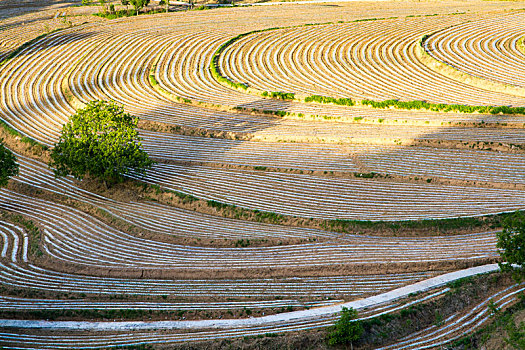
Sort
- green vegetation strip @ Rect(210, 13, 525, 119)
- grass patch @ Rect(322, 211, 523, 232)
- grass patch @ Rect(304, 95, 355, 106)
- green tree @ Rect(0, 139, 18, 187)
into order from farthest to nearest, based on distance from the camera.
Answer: grass patch @ Rect(304, 95, 355, 106) < green vegetation strip @ Rect(210, 13, 525, 119) < green tree @ Rect(0, 139, 18, 187) < grass patch @ Rect(322, 211, 523, 232)

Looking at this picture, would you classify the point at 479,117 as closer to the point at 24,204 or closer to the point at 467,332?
the point at 467,332

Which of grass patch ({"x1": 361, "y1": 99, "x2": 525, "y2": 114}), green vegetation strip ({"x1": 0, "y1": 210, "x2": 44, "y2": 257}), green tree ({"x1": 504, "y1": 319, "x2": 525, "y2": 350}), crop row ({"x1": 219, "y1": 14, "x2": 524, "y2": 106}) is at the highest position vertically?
crop row ({"x1": 219, "y1": 14, "x2": 524, "y2": 106})

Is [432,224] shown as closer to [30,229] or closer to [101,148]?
[101,148]

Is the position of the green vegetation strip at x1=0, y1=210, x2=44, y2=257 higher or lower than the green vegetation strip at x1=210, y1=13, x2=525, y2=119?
lower

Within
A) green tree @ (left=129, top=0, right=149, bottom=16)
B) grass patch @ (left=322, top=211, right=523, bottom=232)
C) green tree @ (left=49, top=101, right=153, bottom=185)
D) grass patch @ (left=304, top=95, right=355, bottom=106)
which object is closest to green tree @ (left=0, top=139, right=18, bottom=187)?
green tree @ (left=49, top=101, right=153, bottom=185)

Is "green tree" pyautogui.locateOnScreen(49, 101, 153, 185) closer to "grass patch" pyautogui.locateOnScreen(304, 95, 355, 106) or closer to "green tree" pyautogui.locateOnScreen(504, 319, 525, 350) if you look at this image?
"grass patch" pyautogui.locateOnScreen(304, 95, 355, 106)

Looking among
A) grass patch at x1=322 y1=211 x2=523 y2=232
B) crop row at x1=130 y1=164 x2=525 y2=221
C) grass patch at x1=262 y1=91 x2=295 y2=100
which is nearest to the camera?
grass patch at x1=322 y1=211 x2=523 y2=232

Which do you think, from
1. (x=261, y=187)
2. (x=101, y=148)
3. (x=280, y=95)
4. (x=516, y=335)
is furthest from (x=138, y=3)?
(x=516, y=335)

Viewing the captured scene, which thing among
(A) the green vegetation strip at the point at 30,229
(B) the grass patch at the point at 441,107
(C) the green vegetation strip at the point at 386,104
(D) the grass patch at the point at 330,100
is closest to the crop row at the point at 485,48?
(B) the grass patch at the point at 441,107

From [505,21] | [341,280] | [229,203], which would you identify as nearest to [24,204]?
[229,203]
